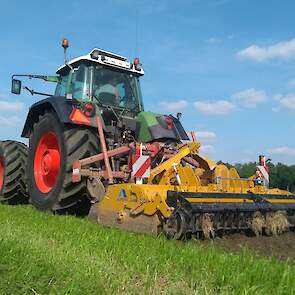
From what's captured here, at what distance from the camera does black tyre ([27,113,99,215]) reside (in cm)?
635

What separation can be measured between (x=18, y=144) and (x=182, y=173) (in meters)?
4.03

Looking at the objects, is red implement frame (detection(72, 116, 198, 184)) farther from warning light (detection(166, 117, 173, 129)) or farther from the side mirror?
the side mirror

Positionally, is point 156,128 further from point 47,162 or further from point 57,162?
point 47,162

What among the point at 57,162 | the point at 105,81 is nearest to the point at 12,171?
the point at 57,162

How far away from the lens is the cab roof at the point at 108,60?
7418 millimetres

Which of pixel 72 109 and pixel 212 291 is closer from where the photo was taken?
pixel 212 291

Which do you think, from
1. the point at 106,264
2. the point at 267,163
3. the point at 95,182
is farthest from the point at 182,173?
the point at 106,264

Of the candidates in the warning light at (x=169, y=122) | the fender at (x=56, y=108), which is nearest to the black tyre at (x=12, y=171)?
the fender at (x=56, y=108)

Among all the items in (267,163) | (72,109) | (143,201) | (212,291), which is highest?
(72,109)

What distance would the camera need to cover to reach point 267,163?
7.44 metres

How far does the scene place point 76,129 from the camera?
6535 mm

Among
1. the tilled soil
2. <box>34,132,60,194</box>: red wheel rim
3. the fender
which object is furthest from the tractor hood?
the tilled soil

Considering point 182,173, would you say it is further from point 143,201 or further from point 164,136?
point 164,136

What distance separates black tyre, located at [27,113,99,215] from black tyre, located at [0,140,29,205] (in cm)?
100
